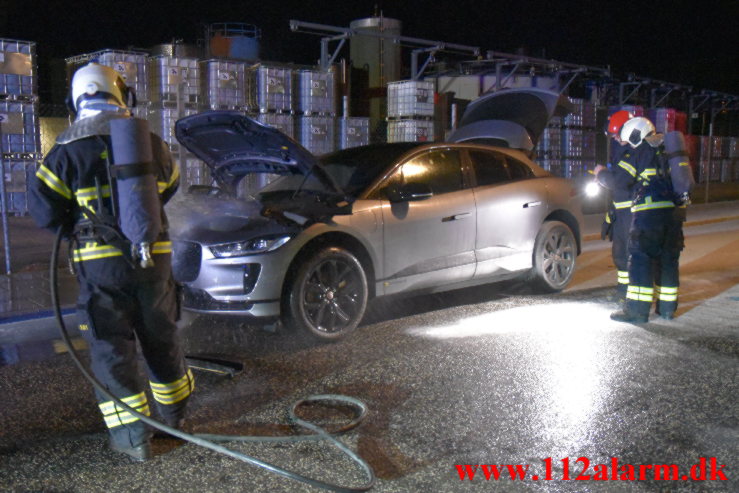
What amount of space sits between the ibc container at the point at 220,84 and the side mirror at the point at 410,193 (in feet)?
19.2

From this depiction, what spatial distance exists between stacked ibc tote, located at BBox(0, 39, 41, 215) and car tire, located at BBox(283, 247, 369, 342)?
7490 millimetres

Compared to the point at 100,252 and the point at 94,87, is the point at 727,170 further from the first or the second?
the point at 100,252

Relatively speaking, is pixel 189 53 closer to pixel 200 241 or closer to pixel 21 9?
pixel 21 9

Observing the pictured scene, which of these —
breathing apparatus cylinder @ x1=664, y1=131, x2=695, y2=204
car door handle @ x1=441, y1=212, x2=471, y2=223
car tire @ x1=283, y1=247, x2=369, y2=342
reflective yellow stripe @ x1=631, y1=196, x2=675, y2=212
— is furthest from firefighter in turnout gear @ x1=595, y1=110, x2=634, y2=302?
car tire @ x1=283, y1=247, x2=369, y2=342

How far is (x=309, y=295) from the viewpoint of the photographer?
5.77 metres

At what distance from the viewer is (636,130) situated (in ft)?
21.1

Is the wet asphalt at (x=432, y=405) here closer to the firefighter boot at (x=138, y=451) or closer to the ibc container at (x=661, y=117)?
the firefighter boot at (x=138, y=451)

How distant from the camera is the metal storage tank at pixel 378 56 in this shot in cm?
1789

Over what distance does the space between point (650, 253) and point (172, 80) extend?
297 inches

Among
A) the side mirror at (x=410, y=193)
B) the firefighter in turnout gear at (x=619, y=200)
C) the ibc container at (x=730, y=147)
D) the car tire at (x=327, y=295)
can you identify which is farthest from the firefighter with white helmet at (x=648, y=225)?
the ibc container at (x=730, y=147)

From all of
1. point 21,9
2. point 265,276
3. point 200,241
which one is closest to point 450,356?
point 265,276

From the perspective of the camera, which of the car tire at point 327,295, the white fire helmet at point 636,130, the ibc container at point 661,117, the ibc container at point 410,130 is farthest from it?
the ibc container at point 661,117

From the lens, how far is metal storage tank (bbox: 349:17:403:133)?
17.9 m

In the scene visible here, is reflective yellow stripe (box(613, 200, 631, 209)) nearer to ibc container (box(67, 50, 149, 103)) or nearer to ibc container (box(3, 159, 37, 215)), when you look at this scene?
ibc container (box(67, 50, 149, 103))
